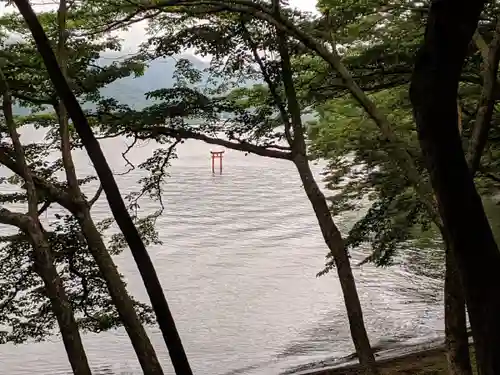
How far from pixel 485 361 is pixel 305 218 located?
29.4 m

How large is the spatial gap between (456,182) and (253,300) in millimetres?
17100

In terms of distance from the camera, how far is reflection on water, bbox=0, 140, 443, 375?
14961mm

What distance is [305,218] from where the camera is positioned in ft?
104

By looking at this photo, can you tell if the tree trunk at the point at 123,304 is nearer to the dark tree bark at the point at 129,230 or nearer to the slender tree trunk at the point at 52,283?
the slender tree trunk at the point at 52,283

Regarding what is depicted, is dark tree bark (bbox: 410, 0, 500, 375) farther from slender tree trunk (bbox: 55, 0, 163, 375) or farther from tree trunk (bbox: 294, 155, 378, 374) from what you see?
tree trunk (bbox: 294, 155, 378, 374)

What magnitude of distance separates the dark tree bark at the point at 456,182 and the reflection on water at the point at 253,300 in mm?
12326

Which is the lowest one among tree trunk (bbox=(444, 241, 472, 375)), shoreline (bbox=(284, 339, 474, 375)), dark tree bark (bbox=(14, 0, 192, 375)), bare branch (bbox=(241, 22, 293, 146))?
shoreline (bbox=(284, 339, 474, 375))

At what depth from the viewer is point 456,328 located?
5.02 meters

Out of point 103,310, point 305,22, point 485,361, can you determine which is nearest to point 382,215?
point 305,22

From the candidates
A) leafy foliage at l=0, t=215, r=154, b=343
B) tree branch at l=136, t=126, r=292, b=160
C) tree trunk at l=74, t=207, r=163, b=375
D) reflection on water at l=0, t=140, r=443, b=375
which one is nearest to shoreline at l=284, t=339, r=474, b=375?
reflection on water at l=0, t=140, r=443, b=375

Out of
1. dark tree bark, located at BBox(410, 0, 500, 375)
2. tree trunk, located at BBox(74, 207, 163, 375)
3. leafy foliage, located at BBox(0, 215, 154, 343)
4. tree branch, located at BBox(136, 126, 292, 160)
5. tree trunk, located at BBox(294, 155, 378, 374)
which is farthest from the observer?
leafy foliage, located at BBox(0, 215, 154, 343)

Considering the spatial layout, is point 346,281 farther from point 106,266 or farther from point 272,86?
point 106,266

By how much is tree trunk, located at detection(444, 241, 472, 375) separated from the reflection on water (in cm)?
943

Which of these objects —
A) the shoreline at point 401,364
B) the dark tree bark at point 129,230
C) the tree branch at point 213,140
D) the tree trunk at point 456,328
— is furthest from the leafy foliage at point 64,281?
the tree trunk at point 456,328
